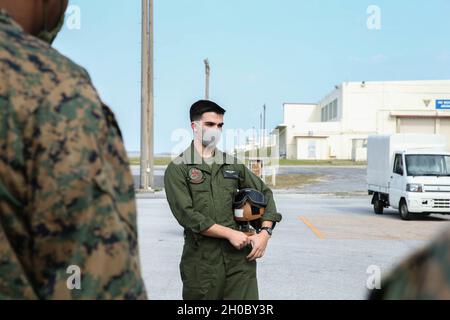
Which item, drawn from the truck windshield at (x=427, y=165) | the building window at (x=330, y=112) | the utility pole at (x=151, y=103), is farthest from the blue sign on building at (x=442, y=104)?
the truck windshield at (x=427, y=165)

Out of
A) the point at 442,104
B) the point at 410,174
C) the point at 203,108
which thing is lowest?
the point at 410,174

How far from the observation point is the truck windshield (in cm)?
1628

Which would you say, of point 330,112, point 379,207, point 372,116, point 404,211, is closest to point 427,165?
point 404,211

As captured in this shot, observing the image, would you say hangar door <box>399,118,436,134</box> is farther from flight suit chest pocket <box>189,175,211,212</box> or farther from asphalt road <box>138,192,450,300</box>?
flight suit chest pocket <box>189,175,211,212</box>

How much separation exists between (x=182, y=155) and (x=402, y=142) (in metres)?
15.3

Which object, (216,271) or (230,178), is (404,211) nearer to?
(230,178)

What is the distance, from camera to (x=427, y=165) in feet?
54.1

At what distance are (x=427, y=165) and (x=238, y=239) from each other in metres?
14.0

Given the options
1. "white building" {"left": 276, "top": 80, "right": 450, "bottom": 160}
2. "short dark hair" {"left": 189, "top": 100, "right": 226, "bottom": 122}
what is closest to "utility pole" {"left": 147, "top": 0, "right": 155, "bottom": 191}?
"short dark hair" {"left": 189, "top": 100, "right": 226, "bottom": 122}

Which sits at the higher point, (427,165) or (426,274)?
(426,274)

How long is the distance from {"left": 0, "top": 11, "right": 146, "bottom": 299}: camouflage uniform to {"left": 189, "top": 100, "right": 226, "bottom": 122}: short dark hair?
8.56 ft

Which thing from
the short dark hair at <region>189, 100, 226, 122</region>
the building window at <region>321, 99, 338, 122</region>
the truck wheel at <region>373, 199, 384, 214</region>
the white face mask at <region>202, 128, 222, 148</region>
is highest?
the building window at <region>321, 99, 338, 122</region>

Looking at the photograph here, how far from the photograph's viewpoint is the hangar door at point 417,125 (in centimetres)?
6875

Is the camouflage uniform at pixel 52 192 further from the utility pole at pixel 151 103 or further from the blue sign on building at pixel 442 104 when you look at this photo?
the blue sign on building at pixel 442 104
